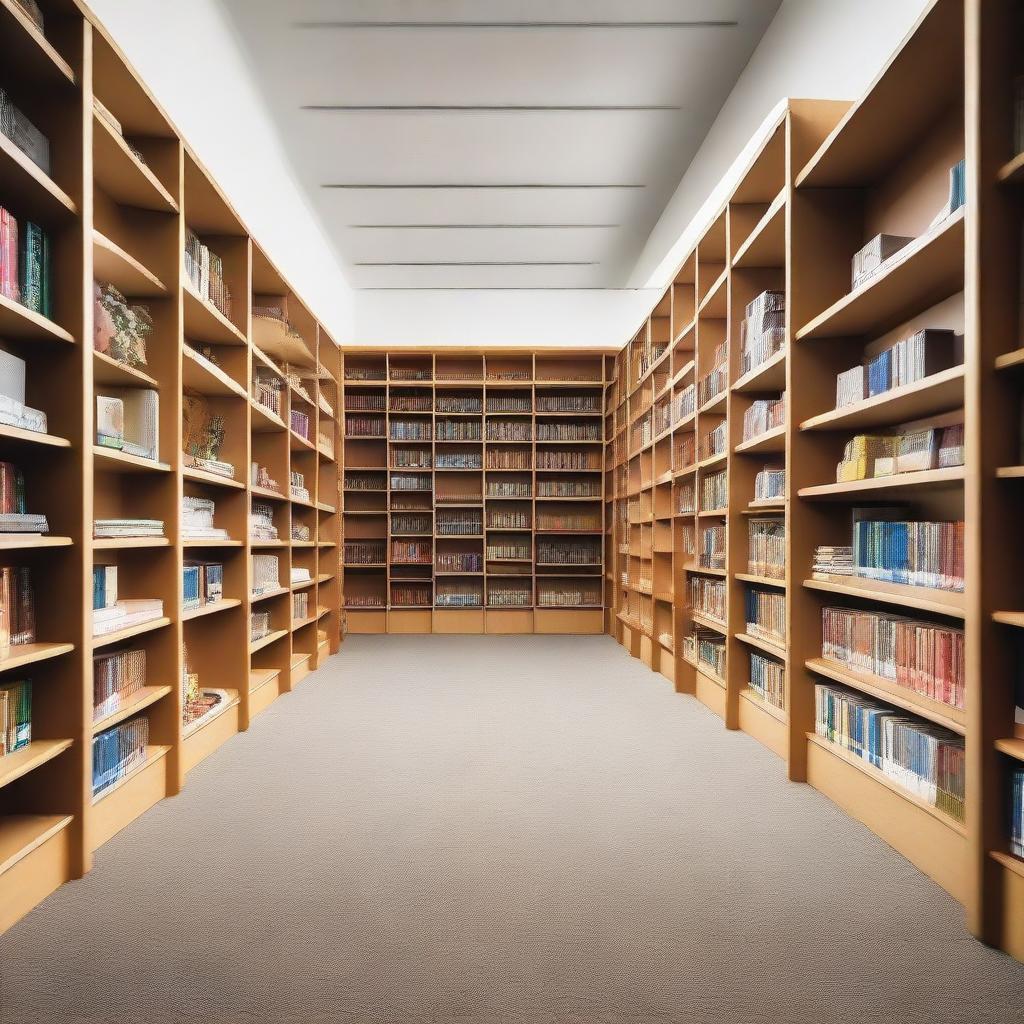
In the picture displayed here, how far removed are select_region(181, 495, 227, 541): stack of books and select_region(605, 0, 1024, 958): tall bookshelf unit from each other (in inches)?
109

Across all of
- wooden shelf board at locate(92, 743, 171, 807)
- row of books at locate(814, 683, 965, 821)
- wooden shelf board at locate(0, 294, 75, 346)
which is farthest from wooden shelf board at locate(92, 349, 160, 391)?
row of books at locate(814, 683, 965, 821)

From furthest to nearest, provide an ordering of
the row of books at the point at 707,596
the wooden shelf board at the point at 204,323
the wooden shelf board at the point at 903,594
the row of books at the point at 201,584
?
the row of books at the point at 707,596 → the row of books at the point at 201,584 → the wooden shelf board at the point at 204,323 → the wooden shelf board at the point at 903,594

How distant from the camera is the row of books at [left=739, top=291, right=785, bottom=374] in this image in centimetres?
365

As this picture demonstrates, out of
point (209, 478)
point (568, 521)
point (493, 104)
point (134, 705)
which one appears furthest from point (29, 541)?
point (568, 521)

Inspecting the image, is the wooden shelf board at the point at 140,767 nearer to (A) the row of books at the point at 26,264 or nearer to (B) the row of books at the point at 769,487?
(A) the row of books at the point at 26,264

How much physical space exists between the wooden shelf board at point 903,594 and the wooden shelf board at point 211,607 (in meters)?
2.79

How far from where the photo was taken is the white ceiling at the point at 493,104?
163 inches

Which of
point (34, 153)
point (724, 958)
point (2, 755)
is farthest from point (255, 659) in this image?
point (724, 958)

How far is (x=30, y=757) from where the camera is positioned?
2.09 metres

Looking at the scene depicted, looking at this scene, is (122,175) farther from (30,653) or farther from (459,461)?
(459,461)

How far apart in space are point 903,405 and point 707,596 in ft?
7.99

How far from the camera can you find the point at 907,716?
8.91ft

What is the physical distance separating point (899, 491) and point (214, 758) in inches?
132

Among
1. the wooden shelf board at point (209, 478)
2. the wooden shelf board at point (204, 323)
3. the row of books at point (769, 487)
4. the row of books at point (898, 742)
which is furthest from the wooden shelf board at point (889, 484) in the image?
the wooden shelf board at point (204, 323)
